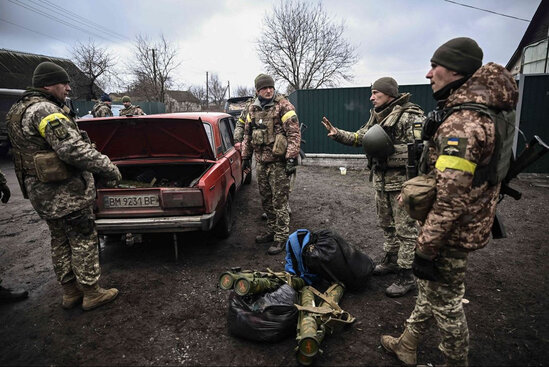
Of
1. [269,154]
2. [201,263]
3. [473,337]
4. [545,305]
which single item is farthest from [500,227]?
[201,263]

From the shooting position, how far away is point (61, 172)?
8.14 ft

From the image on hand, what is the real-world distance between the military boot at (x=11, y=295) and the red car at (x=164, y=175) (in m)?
0.93

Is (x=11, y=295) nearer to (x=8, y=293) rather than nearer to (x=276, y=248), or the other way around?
(x=8, y=293)

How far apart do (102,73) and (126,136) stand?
1084 inches

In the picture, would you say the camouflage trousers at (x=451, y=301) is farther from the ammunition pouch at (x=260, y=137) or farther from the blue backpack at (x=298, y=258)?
the ammunition pouch at (x=260, y=137)

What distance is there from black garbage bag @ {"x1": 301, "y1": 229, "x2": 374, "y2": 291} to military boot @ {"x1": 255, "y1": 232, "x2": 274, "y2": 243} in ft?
4.43

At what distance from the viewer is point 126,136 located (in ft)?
12.5

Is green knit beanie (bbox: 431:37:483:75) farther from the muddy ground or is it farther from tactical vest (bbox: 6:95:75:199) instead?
tactical vest (bbox: 6:95:75:199)

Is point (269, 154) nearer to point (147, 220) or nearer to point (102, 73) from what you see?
point (147, 220)

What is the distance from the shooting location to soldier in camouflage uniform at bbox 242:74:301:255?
384 cm

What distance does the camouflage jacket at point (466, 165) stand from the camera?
1.54 m

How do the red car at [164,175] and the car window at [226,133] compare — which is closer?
the red car at [164,175]

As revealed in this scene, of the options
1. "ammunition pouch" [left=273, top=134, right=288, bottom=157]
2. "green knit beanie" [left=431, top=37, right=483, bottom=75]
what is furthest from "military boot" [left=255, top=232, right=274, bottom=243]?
"green knit beanie" [left=431, top=37, right=483, bottom=75]

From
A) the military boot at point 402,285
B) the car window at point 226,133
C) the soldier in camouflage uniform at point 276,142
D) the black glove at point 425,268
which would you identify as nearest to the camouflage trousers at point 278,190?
the soldier in camouflage uniform at point 276,142
